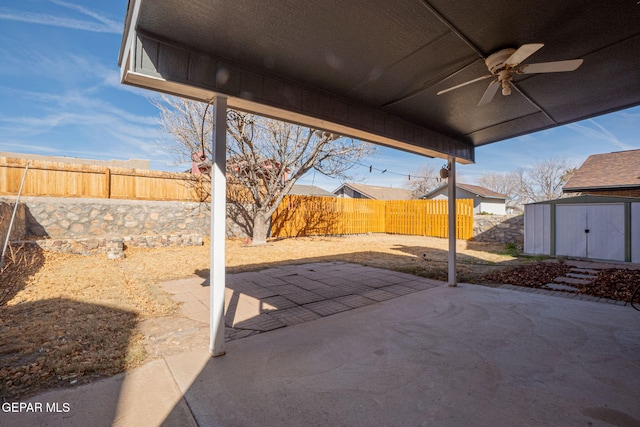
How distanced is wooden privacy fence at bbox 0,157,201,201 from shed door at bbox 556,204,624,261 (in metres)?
11.6

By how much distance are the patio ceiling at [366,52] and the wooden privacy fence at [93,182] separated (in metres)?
7.54

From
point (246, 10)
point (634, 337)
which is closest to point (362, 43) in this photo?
point (246, 10)

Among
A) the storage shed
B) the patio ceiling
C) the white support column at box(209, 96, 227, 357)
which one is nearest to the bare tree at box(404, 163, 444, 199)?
the storage shed

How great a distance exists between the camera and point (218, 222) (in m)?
2.44

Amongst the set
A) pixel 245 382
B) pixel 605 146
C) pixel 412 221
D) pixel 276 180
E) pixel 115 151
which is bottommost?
pixel 245 382

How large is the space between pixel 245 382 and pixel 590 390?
2.34 metres

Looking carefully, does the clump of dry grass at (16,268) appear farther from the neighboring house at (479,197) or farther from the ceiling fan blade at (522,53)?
the neighboring house at (479,197)

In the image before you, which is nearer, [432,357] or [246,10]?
[246,10]

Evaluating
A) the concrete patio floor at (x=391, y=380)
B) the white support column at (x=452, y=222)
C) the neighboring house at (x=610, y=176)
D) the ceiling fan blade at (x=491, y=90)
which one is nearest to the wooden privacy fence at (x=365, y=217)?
the neighboring house at (x=610, y=176)

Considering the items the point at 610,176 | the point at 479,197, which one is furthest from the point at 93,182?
the point at 479,197

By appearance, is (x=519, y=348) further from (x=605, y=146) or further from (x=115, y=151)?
(x=605, y=146)

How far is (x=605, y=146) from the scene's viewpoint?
19.9m

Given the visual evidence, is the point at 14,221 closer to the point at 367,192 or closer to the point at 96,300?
the point at 96,300

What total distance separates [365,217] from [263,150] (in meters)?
6.94
